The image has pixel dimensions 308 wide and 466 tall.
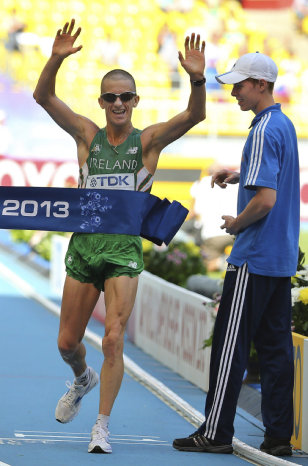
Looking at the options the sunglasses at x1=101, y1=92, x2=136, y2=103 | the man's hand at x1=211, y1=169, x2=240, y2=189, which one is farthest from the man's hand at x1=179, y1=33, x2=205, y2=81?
the man's hand at x1=211, y1=169, x2=240, y2=189

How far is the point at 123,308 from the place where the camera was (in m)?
5.73

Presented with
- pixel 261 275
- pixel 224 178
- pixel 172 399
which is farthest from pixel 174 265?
pixel 261 275

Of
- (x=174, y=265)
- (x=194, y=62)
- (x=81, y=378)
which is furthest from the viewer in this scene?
(x=174, y=265)

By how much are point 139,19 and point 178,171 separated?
707 cm

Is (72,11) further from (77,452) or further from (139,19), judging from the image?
(77,452)

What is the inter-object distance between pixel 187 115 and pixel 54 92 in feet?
2.69

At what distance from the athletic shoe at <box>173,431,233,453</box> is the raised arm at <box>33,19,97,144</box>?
1.85 m

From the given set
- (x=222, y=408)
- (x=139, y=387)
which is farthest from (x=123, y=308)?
(x=139, y=387)

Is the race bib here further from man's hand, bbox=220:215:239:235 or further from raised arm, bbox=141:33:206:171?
man's hand, bbox=220:215:239:235

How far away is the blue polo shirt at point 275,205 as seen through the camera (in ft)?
18.4

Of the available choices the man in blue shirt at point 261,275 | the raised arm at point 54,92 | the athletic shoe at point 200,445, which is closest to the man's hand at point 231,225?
the man in blue shirt at point 261,275

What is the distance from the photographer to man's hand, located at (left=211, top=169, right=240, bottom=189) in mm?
6059

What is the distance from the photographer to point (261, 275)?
18.7ft

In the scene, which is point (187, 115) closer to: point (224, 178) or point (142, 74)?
point (224, 178)
